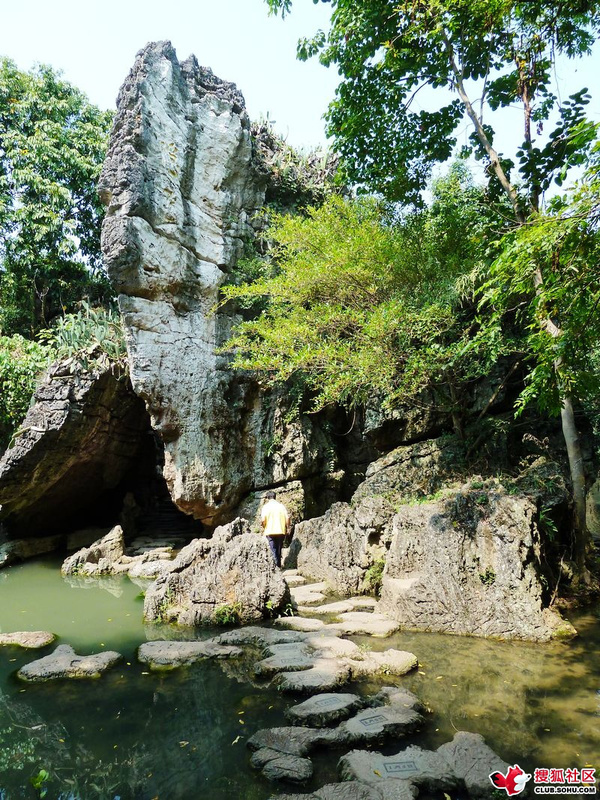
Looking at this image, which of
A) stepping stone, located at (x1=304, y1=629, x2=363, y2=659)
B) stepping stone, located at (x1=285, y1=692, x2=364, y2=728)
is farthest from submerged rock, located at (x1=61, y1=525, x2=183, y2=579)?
stepping stone, located at (x1=285, y1=692, x2=364, y2=728)

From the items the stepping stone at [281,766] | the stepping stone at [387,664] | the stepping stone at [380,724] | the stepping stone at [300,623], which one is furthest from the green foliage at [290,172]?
the stepping stone at [281,766]

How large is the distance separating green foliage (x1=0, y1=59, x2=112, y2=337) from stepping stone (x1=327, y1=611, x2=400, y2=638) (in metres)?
13.2

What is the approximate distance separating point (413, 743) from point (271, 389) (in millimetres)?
9136

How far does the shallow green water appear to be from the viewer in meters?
2.88

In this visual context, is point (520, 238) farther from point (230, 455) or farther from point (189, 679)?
point (230, 455)

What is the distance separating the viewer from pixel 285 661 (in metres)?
4.46

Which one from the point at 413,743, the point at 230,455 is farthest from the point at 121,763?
the point at 230,455

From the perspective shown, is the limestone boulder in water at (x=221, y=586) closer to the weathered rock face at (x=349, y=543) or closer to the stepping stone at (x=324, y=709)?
the weathered rock face at (x=349, y=543)

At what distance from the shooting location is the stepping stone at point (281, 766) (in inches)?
110

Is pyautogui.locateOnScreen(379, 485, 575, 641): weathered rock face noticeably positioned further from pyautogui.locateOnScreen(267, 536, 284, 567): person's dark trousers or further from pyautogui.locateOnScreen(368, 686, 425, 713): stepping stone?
pyautogui.locateOnScreen(267, 536, 284, 567): person's dark trousers

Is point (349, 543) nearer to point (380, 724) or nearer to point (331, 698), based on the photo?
point (331, 698)

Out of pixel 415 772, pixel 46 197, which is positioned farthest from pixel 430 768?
pixel 46 197

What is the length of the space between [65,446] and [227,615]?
678 cm

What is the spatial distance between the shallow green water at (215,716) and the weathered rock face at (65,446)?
598 cm
